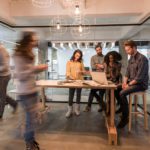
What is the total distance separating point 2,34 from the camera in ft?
17.7

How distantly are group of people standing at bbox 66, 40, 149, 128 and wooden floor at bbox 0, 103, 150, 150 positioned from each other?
313 mm

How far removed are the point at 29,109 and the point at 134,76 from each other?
1.90 metres

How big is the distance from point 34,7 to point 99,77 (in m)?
2.67

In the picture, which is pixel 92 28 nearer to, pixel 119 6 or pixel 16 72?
pixel 119 6

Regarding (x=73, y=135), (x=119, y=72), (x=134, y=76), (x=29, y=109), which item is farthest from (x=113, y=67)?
(x=29, y=109)

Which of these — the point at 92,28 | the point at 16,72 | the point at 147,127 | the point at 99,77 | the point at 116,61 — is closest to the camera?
the point at 16,72

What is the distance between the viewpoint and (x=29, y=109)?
96.4 inches

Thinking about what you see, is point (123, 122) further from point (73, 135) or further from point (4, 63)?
point (4, 63)

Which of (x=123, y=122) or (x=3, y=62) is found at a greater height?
(x=3, y=62)

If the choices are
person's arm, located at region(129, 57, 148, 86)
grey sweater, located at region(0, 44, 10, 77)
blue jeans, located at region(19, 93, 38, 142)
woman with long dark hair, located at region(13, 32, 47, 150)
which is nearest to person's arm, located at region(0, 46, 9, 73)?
grey sweater, located at region(0, 44, 10, 77)

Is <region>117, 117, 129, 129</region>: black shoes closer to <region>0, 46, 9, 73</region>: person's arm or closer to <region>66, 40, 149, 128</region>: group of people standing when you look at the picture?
<region>66, 40, 149, 128</region>: group of people standing

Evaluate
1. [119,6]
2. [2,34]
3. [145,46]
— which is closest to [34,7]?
[2,34]

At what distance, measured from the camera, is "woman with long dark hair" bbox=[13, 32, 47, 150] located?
235cm

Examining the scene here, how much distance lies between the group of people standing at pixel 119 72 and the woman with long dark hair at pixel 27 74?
5.47 ft
